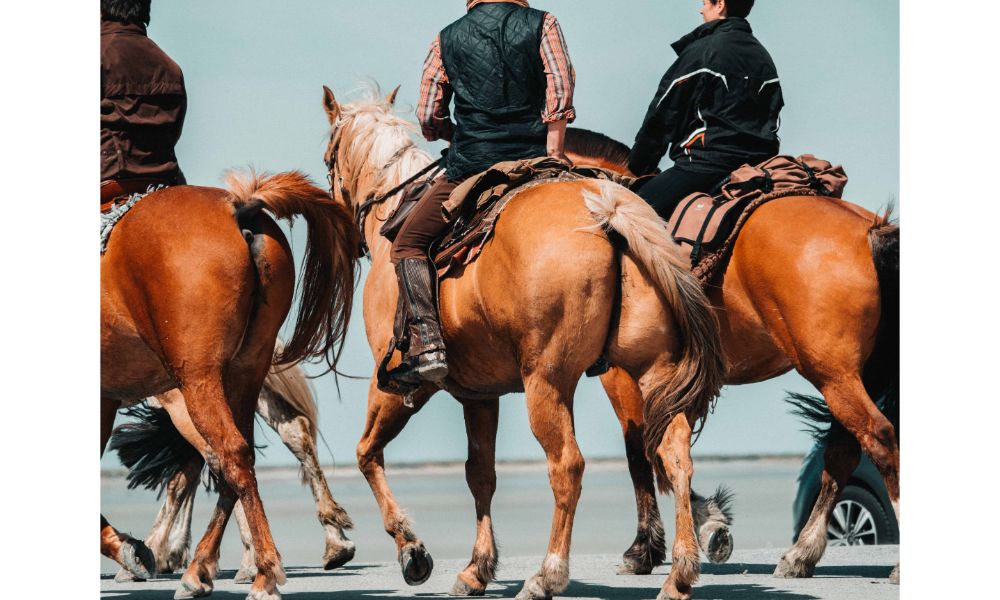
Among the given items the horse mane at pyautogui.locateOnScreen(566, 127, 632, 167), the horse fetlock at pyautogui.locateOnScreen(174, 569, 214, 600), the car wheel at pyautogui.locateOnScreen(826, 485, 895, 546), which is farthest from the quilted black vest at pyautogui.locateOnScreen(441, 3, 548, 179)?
the car wheel at pyautogui.locateOnScreen(826, 485, 895, 546)

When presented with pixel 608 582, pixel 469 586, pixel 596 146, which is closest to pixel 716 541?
pixel 608 582

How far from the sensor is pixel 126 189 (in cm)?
855

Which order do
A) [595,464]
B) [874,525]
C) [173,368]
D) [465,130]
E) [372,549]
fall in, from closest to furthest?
[173,368] < [465,130] < [874,525] < [372,549] < [595,464]

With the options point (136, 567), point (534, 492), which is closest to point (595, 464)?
point (534, 492)

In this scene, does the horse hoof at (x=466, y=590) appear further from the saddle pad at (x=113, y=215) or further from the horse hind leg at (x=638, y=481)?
the saddle pad at (x=113, y=215)

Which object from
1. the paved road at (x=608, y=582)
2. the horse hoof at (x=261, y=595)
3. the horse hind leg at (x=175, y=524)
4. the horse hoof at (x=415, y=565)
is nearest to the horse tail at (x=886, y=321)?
the paved road at (x=608, y=582)

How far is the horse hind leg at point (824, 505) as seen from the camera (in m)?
8.89

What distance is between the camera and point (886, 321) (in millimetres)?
8148

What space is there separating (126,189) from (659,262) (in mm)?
3178

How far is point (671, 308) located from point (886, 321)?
1510 mm

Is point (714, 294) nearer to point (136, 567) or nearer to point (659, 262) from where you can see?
point (659, 262)

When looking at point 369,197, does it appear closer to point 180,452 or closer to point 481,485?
point 481,485

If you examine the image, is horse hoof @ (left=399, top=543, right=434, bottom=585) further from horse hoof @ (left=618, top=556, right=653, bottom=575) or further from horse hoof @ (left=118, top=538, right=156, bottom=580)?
horse hoof @ (left=618, top=556, right=653, bottom=575)

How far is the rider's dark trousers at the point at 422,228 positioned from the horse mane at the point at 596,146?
63.7 inches
